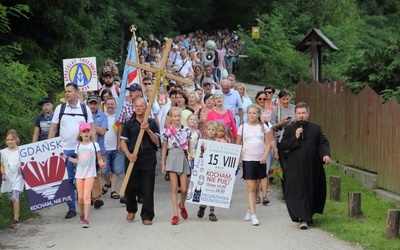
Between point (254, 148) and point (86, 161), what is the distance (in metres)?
2.36

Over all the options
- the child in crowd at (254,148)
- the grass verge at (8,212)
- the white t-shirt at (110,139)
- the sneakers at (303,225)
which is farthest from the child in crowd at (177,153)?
the white t-shirt at (110,139)

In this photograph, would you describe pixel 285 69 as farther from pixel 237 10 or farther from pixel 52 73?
pixel 52 73

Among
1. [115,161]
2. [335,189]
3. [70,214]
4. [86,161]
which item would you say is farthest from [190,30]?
[86,161]

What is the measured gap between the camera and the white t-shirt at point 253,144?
13.3 metres

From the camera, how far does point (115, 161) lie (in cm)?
1568

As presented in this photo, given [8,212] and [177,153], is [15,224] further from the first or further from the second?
[177,153]

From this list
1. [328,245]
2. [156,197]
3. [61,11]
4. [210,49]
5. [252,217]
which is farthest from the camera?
[210,49]

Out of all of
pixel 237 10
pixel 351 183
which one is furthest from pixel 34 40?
pixel 237 10

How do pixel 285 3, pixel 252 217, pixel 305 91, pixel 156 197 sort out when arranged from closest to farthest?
pixel 252 217, pixel 156 197, pixel 305 91, pixel 285 3

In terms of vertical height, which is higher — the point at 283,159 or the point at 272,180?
the point at 283,159

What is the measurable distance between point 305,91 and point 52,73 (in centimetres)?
623

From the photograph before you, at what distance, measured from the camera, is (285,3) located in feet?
151

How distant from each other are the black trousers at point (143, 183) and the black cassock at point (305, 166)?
1.84 metres

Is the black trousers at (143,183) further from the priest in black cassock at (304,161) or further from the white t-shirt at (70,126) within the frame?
the priest in black cassock at (304,161)
